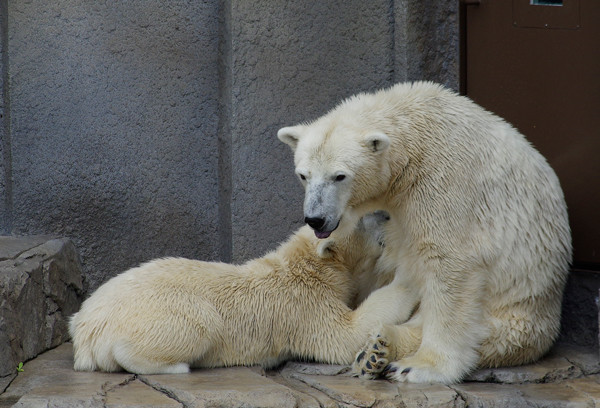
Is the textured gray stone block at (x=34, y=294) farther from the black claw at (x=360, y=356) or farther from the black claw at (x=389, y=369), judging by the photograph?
the black claw at (x=389, y=369)

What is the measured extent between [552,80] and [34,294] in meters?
3.11

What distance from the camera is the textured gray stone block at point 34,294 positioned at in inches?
176

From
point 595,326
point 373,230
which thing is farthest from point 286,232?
point 595,326

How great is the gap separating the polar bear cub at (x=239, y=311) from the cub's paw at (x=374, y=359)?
0.17 m

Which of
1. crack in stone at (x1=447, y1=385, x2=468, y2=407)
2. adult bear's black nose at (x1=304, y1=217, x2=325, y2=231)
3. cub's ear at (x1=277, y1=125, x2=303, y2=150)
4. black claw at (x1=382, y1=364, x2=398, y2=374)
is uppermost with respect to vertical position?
cub's ear at (x1=277, y1=125, x2=303, y2=150)

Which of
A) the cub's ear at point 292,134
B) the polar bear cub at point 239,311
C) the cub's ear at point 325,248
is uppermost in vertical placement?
the cub's ear at point 292,134

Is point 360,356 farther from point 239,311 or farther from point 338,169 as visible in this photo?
point 338,169

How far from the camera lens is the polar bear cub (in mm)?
4156

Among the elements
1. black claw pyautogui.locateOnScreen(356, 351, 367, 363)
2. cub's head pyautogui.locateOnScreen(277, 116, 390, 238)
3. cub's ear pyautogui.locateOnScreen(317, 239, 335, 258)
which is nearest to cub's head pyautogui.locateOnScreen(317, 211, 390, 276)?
cub's ear pyautogui.locateOnScreen(317, 239, 335, 258)

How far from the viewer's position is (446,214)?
4.12 metres

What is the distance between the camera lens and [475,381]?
422 cm

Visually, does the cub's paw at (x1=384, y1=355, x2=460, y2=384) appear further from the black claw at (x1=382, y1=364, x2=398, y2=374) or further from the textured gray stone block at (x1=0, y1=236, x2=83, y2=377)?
the textured gray stone block at (x1=0, y1=236, x2=83, y2=377)

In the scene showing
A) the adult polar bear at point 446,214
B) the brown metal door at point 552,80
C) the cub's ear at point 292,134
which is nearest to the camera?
the adult polar bear at point 446,214

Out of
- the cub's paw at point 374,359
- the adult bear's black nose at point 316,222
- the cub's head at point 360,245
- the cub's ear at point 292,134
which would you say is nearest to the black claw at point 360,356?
the cub's paw at point 374,359
